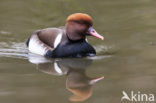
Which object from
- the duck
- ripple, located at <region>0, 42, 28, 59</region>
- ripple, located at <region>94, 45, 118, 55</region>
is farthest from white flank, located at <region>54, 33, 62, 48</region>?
ripple, located at <region>94, 45, 118, 55</region>

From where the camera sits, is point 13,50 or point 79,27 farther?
point 13,50

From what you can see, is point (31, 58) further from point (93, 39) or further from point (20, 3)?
point (20, 3)

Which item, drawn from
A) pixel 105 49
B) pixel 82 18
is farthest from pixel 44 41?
pixel 105 49

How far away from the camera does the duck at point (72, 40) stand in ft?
27.6

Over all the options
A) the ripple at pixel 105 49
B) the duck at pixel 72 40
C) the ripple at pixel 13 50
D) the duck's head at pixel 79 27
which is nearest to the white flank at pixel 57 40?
the duck at pixel 72 40

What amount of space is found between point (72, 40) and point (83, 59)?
1.59ft

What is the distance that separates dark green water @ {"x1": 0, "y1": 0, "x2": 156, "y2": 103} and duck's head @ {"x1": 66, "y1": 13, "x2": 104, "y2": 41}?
49cm

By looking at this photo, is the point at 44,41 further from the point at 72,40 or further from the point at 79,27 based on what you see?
the point at 79,27

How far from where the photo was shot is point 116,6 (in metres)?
12.1

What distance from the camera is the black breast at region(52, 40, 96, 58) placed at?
8.40 m

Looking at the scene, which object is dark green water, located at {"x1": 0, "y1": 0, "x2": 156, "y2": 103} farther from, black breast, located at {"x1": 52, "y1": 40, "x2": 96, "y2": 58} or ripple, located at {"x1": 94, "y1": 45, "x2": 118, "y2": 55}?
black breast, located at {"x1": 52, "y1": 40, "x2": 96, "y2": 58}

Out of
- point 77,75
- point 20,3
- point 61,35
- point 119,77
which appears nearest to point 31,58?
point 61,35

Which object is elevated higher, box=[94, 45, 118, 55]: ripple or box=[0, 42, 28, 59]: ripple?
box=[0, 42, 28, 59]: ripple

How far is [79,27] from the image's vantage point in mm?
8516
